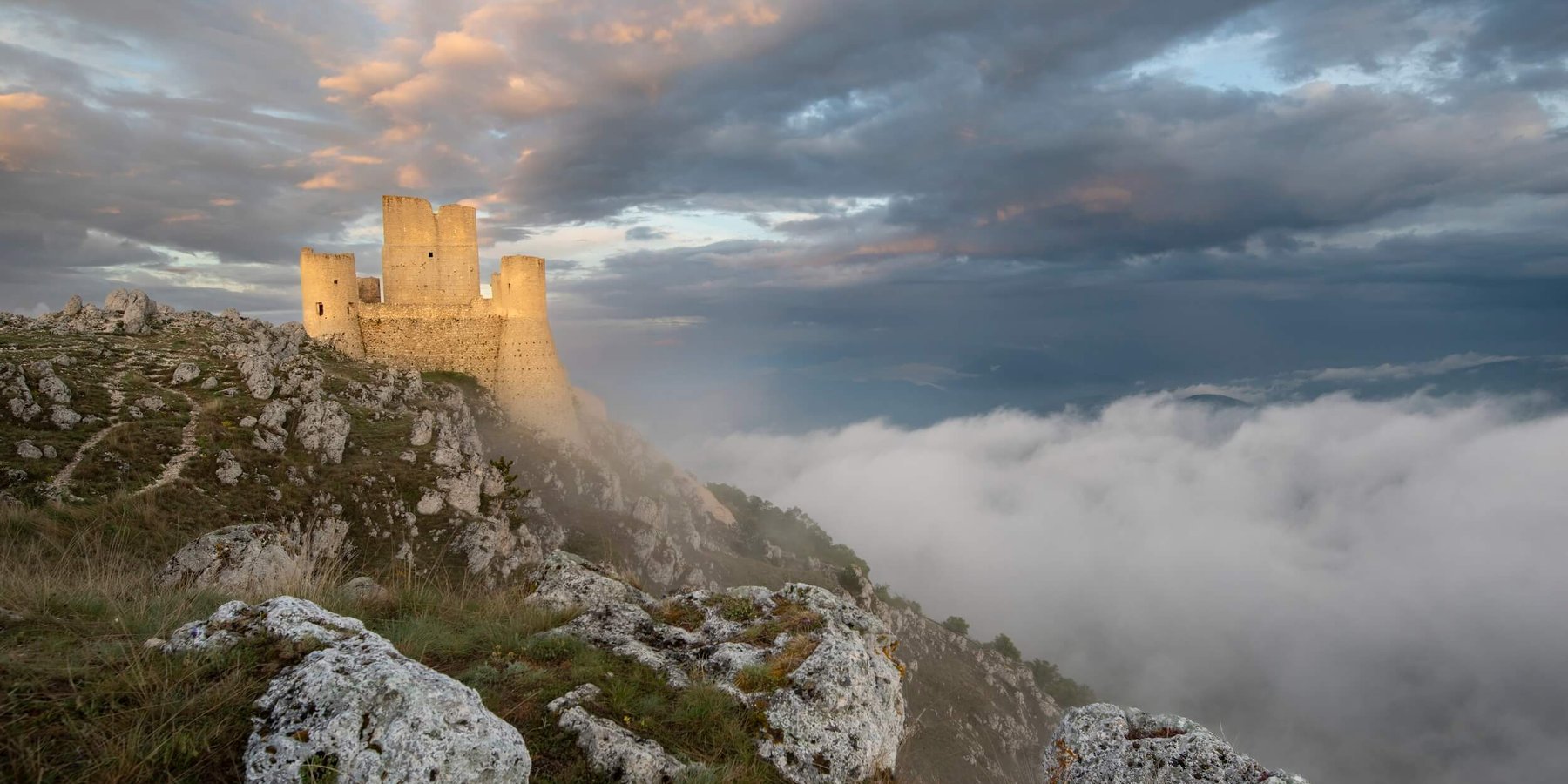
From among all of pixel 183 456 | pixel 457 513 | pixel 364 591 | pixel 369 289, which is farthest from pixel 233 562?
pixel 369 289

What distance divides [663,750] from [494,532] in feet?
84.9

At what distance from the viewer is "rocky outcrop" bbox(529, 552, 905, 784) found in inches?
287

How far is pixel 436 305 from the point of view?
45156mm

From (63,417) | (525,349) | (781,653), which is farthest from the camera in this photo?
(525,349)

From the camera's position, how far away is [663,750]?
247 inches

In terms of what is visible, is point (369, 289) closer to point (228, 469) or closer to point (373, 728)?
point (228, 469)

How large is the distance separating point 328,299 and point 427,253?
628cm

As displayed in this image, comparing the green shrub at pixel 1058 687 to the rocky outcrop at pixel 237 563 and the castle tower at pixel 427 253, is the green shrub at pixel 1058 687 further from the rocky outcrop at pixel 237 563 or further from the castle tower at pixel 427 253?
the rocky outcrop at pixel 237 563

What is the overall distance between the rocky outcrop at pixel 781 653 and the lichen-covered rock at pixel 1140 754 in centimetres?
188

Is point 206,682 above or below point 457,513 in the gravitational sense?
above

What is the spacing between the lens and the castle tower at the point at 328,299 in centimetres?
4353

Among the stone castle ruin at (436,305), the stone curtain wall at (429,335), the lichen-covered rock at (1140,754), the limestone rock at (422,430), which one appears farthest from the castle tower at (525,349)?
the lichen-covered rock at (1140,754)

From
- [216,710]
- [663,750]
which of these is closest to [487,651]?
[663,750]

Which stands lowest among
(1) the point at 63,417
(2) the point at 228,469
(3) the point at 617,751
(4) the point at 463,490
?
(4) the point at 463,490
